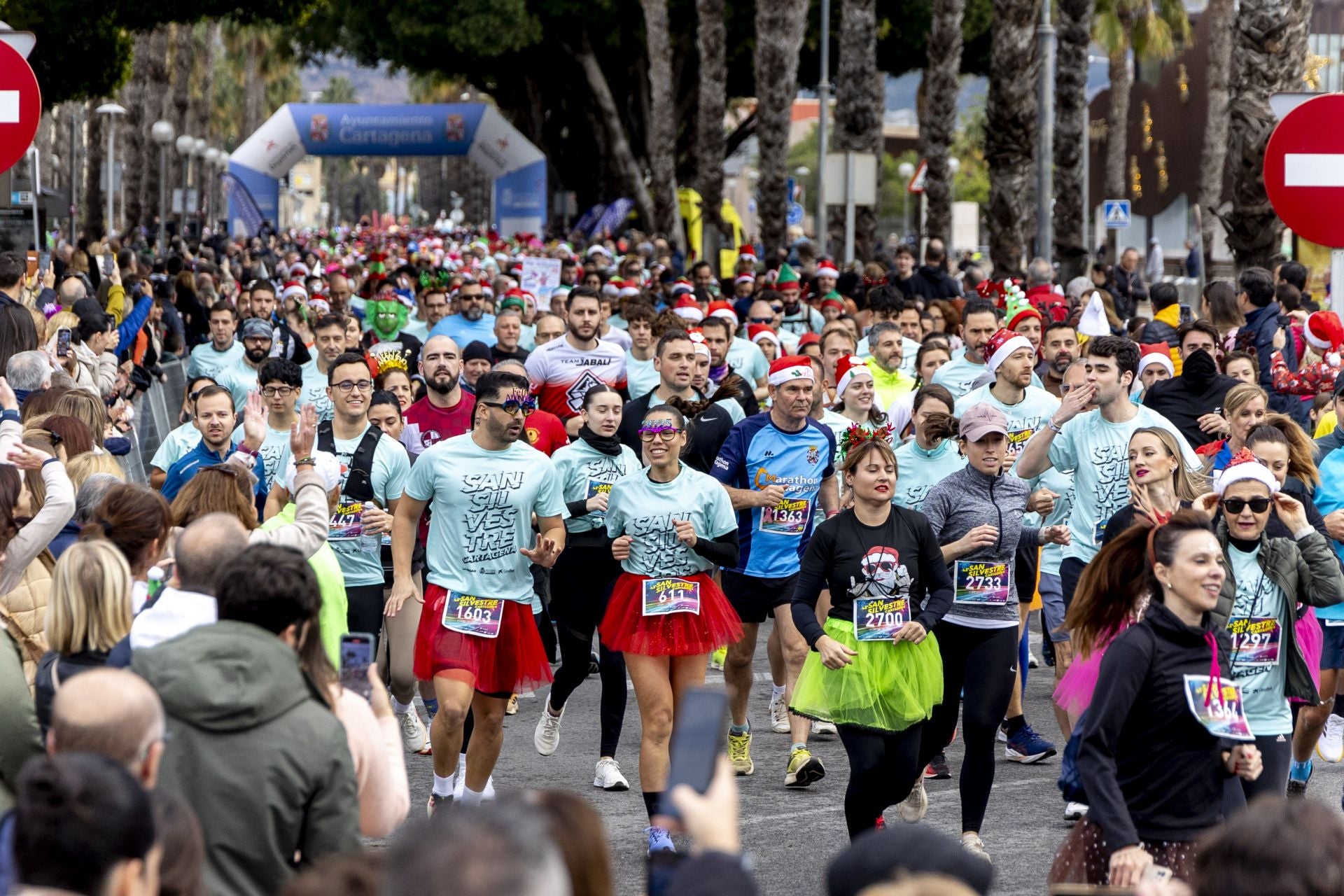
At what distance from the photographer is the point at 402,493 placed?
840 cm

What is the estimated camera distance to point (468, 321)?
1548cm

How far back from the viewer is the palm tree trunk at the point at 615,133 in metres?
48.1

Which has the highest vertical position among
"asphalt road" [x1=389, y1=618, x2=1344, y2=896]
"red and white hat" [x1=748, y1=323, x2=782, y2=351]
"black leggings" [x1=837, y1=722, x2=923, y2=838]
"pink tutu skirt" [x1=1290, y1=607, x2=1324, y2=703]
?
"red and white hat" [x1=748, y1=323, x2=782, y2=351]

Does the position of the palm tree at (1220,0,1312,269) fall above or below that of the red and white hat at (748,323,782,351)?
above

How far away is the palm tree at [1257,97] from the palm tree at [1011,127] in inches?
264

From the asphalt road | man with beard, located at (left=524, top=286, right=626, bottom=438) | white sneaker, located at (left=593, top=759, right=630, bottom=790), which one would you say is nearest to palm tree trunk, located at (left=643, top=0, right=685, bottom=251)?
man with beard, located at (left=524, top=286, right=626, bottom=438)

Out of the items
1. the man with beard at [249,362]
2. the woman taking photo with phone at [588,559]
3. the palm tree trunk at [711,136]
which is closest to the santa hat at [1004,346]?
the woman taking photo with phone at [588,559]

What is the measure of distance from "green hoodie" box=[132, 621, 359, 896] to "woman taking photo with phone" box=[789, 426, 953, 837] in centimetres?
335

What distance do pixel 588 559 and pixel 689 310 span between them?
6.65 metres

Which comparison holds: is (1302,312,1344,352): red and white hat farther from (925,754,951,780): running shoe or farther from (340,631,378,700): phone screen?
(340,631,378,700): phone screen

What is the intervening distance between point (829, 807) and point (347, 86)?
16177cm

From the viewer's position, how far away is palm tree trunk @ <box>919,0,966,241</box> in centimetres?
2962

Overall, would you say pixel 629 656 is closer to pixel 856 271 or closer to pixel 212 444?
pixel 212 444

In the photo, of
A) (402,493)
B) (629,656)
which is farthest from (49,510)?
(629,656)
